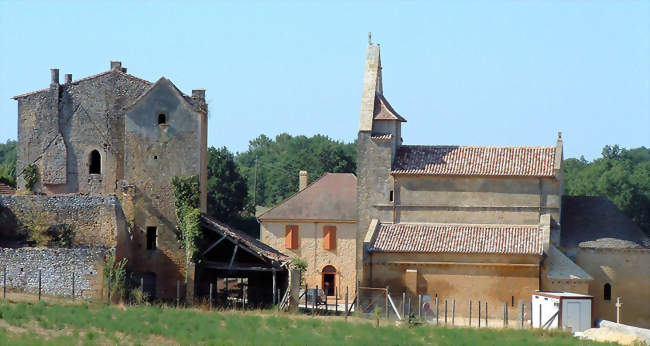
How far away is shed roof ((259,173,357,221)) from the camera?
65.1m

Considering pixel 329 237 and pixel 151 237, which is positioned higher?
pixel 329 237

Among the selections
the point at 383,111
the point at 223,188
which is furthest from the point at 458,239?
the point at 223,188

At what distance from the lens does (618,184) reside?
281 ft

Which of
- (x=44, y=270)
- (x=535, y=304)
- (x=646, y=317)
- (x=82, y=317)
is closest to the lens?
(x=82, y=317)

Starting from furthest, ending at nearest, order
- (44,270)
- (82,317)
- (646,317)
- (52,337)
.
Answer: (646,317) < (44,270) < (82,317) < (52,337)

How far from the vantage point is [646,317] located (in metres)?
50.9

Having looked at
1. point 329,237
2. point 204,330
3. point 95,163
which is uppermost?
point 95,163

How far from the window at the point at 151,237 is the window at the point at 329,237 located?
17.3 meters

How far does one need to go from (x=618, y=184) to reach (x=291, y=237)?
30.1m

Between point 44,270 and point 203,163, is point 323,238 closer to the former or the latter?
point 203,163

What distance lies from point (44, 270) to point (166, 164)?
682cm

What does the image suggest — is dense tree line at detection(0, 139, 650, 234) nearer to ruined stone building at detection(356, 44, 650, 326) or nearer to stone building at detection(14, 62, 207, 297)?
stone building at detection(14, 62, 207, 297)

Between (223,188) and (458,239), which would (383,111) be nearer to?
(458,239)

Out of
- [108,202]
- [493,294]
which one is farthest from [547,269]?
[108,202]
